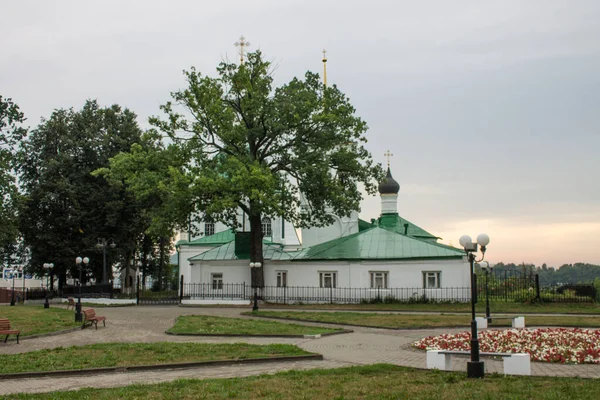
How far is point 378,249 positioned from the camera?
130 feet

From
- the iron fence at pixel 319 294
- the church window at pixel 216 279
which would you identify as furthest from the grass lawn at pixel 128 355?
the church window at pixel 216 279

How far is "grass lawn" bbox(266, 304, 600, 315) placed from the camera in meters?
30.4

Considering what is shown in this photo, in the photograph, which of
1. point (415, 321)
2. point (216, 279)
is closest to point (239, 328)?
point (415, 321)

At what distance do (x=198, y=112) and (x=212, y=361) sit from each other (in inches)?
987

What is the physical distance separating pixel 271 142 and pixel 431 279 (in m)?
12.5

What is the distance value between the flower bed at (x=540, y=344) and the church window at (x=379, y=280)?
19.5 meters

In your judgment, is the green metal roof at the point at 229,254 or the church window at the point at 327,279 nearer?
the church window at the point at 327,279

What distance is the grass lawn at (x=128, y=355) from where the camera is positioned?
13.9 m

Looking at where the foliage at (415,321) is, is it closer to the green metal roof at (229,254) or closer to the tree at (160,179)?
the tree at (160,179)

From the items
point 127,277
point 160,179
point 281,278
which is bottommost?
point 127,277

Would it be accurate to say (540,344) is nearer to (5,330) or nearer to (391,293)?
(5,330)

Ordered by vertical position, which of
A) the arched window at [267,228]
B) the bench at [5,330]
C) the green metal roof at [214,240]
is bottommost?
the bench at [5,330]

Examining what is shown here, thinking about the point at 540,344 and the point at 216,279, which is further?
the point at 216,279

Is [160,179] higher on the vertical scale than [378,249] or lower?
higher
